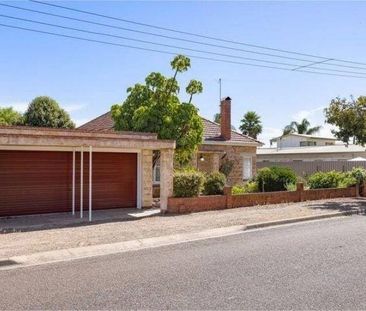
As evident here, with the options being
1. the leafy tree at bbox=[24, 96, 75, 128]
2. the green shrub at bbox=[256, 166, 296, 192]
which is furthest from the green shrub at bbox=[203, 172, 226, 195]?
the leafy tree at bbox=[24, 96, 75, 128]

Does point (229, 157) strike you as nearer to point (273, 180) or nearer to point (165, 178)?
point (273, 180)

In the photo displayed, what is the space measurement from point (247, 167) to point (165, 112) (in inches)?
410

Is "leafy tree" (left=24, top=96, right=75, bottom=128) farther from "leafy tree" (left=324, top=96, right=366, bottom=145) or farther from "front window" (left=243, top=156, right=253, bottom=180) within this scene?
"leafy tree" (left=324, top=96, right=366, bottom=145)

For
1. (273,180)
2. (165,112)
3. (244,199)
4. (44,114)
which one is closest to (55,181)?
(165,112)

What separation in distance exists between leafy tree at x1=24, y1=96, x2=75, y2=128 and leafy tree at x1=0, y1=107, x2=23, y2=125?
1.59 m

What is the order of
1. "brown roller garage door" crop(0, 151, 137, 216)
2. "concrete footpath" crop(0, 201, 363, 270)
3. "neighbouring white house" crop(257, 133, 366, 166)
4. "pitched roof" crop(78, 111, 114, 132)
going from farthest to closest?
"neighbouring white house" crop(257, 133, 366, 166) < "pitched roof" crop(78, 111, 114, 132) < "brown roller garage door" crop(0, 151, 137, 216) < "concrete footpath" crop(0, 201, 363, 270)

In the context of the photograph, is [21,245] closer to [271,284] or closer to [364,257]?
[271,284]

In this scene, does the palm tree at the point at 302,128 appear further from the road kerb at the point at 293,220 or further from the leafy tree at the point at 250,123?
the road kerb at the point at 293,220

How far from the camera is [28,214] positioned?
15180 millimetres

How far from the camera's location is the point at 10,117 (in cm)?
4166

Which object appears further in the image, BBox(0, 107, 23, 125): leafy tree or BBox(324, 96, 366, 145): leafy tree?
BBox(0, 107, 23, 125): leafy tree

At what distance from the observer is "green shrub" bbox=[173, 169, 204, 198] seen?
16.6 metres

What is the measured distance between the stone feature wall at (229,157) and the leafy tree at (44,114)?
14.9 meters

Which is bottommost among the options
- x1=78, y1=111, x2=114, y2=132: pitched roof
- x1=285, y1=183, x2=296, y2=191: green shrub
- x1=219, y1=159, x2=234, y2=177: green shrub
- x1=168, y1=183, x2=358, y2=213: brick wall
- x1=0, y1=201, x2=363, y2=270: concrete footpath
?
x1=0, y1=201, x2=363, y2=270: concrete footpath
